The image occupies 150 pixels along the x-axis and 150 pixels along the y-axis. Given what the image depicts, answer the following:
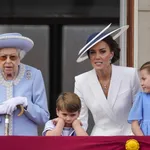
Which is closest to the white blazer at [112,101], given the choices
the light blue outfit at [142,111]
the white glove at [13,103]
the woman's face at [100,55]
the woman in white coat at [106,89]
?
the woman in white coat at [106,89]

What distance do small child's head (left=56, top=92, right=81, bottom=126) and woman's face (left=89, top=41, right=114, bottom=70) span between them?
0.45 m

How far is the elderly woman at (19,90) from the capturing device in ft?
15.9

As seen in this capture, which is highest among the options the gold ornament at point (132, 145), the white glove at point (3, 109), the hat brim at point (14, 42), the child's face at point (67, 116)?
the hat brim at point (14, 42)

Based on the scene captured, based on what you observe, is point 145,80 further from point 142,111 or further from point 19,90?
point 19,90

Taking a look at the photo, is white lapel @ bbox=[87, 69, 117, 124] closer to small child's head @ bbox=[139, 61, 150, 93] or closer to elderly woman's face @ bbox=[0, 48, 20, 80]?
small child's head @ bbox=[139, 61, 150, 93]

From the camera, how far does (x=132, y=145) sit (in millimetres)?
4363

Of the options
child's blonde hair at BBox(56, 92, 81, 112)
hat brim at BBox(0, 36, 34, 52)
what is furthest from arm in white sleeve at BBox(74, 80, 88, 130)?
hat brim at BBox(0, 36, 34, 52)

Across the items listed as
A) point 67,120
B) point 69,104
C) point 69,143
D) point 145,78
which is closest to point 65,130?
point 67,120

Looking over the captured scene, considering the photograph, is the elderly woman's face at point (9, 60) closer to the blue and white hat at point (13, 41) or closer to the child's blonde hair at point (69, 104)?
the blue and white hat at point (13, 41)

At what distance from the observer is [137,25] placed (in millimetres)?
6898

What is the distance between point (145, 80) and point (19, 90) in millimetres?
893

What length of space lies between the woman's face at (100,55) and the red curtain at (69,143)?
84 centimetres

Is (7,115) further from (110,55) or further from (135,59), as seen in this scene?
(135,59)

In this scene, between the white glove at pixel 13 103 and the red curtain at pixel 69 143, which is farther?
the white glove at pixel 13 103
